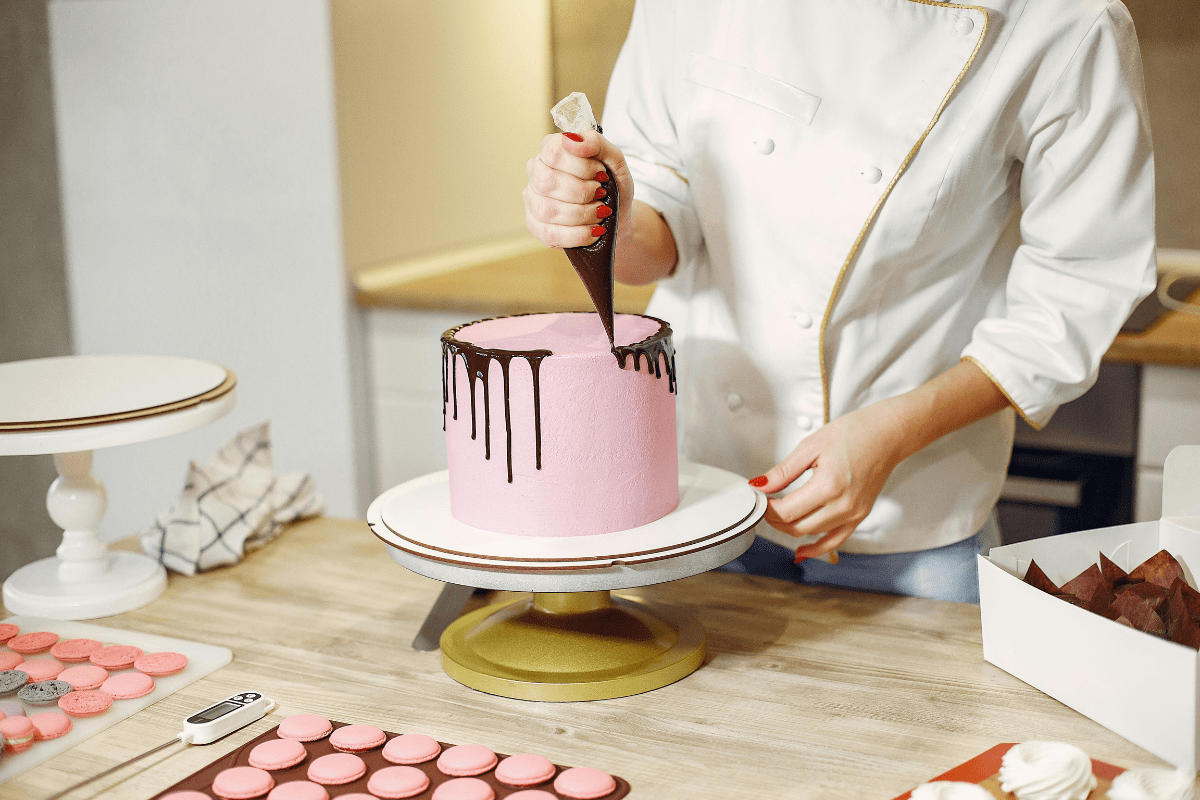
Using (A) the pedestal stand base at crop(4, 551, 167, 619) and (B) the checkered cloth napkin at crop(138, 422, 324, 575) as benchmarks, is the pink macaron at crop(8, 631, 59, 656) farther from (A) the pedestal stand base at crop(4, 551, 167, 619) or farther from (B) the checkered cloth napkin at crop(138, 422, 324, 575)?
(B) the checkered cloth napkin at crop(138, 422, 324, 575)

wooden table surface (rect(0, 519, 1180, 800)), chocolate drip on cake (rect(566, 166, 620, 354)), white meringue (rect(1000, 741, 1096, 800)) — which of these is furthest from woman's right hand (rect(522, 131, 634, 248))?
white meringue (rect(1000, 741, 1096, 800))

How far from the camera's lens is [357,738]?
0.72 m

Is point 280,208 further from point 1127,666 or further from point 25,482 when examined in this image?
point 1127,666

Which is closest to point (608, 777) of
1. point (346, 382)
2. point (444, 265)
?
point (346, 382)

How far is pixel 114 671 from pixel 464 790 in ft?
1.13

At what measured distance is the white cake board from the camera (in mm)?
727

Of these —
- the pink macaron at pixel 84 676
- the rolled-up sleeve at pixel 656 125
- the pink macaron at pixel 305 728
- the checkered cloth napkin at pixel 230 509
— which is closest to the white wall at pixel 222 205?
the checkered cloth napkin at pixel 230 509

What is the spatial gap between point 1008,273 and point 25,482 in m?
1.92

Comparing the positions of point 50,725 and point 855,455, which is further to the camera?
point 855,455

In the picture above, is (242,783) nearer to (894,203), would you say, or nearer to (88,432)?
(88,432)

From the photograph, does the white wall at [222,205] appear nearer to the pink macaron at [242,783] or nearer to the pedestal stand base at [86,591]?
the pedestal stand base at [86,591]

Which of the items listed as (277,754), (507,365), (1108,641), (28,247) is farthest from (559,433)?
(28,247)

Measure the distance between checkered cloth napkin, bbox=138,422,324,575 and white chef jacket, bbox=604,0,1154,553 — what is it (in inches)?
17.7

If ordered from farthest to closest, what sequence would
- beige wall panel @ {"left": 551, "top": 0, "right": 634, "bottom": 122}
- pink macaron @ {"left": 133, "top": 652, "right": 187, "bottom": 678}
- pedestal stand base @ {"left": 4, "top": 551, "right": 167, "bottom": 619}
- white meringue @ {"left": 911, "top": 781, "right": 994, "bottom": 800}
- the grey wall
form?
beige wall panel @ {"left": 551, "top": 0, "right": 634, "bottom": 122} < the grey wall < pedestal stand base @ {"left": 4, "top": 551, "right": 167, "bottom": 619} < pink macaron @ {"left": 133, "top": 652, "right": 187, "bottom": 678} < white meringue @ {"left": 911, "top": 781, "right": 994, "bottom": 800}
